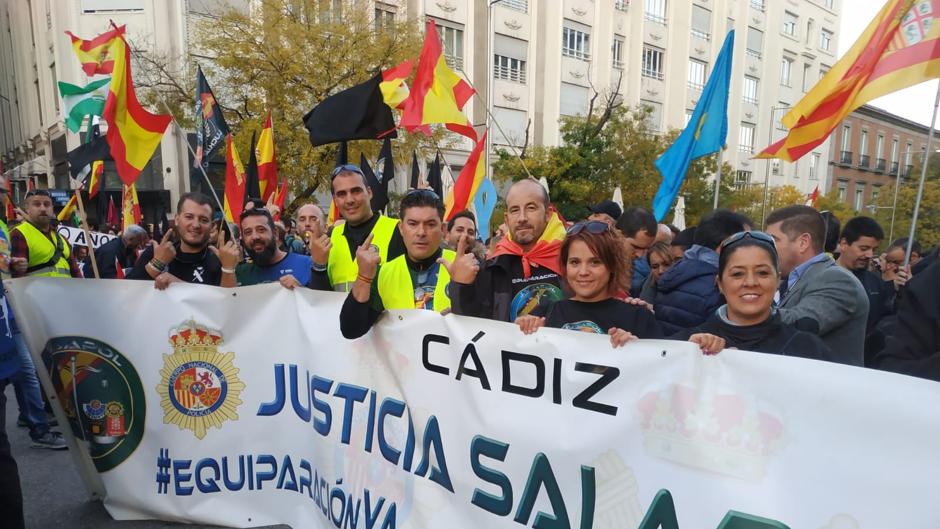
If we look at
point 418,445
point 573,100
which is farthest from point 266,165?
point 573,100

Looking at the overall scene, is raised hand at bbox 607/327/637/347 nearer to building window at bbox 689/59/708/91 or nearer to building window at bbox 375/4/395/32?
building window at bbox 375/4/395/32

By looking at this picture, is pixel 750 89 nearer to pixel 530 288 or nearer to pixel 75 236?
pixel 75 236

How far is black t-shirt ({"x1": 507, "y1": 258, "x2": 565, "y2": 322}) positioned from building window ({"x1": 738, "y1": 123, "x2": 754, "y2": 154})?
38.5 meters

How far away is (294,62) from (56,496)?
39.8ft

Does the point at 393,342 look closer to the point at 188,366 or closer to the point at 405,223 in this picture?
the point at 405,223

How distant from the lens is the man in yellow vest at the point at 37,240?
4666mm

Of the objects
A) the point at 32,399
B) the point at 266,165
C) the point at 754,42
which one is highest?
the point at 754,42

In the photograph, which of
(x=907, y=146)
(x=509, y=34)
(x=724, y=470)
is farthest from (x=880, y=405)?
(x=907, y=146)

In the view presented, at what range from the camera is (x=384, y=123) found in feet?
14.7

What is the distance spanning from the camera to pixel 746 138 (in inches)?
1451

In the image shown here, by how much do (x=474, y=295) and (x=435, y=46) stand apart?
3.09 meters

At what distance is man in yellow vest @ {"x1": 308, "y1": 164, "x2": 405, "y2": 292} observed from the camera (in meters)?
3.30

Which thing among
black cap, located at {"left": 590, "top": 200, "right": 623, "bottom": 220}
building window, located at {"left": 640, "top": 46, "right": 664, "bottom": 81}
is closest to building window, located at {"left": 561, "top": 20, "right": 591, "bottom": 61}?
building window, located at {"left": 640, "top": 46, "right": 664, "bottom": 81}

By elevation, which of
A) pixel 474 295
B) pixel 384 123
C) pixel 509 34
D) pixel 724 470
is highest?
pixel 509 34
